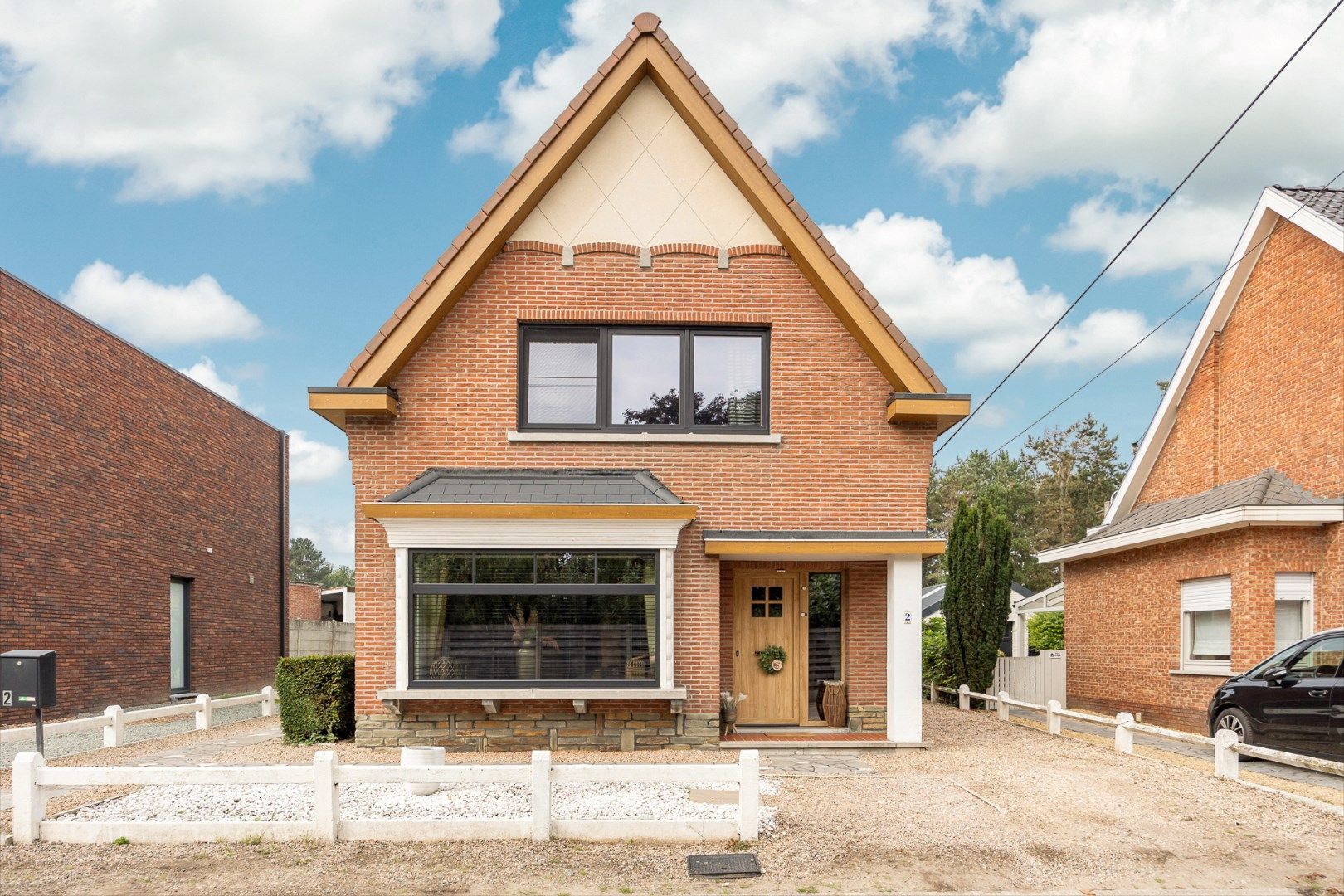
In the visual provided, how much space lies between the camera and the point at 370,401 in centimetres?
1234

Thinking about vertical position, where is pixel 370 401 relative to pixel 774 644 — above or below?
above

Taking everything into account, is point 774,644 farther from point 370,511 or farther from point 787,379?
point 370,511

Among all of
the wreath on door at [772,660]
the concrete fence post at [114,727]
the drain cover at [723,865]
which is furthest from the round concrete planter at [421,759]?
the concrete fence post at [114,727]

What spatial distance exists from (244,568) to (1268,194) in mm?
23787

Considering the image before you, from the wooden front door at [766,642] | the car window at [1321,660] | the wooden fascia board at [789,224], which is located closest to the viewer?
the car window at [1321,660]

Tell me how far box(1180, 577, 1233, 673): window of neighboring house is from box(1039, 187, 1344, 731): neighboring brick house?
1.0 inches

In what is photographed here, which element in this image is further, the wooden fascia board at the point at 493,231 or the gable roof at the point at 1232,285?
the gable roof at the point at 1232,285

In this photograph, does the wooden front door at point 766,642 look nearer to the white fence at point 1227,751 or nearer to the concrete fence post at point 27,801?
the white fence at point 1227,751

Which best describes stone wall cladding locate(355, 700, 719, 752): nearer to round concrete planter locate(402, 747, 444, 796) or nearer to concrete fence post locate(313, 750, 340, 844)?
round concrete planter locate(402, 747, 444, 796)

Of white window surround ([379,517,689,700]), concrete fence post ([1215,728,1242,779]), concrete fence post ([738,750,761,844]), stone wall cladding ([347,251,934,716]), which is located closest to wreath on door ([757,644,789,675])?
stone wall cladding ([347,251,934,716])

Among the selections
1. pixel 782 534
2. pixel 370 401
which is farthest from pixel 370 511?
pixel 782 534

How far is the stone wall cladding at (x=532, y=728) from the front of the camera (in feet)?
40.2

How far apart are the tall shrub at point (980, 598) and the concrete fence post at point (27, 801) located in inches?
572

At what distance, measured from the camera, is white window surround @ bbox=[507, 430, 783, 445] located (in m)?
12.9
